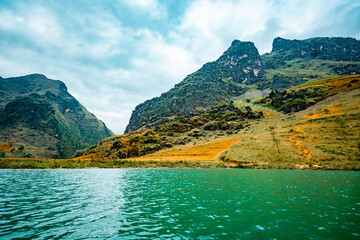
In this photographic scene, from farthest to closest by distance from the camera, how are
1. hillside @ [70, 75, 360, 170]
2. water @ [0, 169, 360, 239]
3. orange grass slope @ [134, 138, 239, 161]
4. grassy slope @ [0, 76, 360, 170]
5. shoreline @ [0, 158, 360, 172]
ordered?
orange grass slope @ [134, 138, 239, 161], shoreline @ [0, 158, 360, 172], hillside @ [70, 75, 360, 170], grassy slope @ [0, 76, 360, 170], water @ [0, 169, 360, 239]

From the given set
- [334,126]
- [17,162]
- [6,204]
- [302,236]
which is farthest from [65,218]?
[334,126]

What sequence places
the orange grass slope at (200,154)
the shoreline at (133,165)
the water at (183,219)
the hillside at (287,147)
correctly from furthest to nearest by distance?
the orange grass slope at (200,154) < the shoreline at (133,165) < the hillside at (287,147) < the water at (183,219)

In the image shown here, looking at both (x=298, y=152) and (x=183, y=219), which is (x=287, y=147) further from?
(x=183, y=219)

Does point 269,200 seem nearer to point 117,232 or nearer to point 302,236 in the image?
point 302,236

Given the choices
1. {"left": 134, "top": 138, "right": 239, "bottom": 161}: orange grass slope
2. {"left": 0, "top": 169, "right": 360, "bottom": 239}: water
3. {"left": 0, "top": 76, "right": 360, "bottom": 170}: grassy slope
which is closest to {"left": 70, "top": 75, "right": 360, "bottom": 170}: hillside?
{"left": 0, "top": 76, "right": 360, "bottom": 170}: grassy slope

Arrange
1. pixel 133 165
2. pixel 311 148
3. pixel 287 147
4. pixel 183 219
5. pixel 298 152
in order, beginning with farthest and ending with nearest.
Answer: pixel 133 165, pixel 287 147, pixel 311 148, pixel 298 152, pixel 183 219

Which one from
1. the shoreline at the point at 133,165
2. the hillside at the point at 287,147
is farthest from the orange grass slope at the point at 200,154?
the shoreline at the point at 133,165

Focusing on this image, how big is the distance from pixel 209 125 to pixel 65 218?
149 m

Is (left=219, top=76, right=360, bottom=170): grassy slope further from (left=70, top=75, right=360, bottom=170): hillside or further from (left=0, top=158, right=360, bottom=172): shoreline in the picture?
(left=0, top=158, right=360, bottom=172): shoreline

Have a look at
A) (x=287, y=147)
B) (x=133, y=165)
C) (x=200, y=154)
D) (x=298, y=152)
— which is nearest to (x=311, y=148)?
(x=298, y=152)

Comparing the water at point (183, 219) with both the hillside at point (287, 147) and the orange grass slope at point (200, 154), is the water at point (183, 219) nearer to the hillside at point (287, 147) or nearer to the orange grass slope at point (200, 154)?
the hillside at point (287, 147)

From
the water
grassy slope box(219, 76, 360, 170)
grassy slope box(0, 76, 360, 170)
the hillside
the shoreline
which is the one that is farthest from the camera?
the shoreline

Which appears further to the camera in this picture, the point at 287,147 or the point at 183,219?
the point at 287,147

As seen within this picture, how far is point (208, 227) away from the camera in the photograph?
36.3ft
